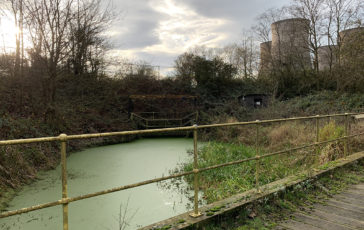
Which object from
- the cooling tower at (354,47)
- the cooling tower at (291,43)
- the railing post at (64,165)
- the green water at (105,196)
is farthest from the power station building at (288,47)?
the railing post at (64,165)

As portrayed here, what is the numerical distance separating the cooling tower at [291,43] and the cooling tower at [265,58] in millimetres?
389

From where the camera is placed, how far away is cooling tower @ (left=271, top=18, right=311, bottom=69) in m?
16.4

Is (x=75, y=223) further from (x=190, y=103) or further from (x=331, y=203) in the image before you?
(x=190, y=103)

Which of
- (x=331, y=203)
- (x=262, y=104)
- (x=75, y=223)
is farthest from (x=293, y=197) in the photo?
(x=262, y=104)

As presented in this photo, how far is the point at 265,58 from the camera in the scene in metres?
19.3

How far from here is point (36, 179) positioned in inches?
231

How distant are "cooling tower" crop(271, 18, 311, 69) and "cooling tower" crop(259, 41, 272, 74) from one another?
0.39m

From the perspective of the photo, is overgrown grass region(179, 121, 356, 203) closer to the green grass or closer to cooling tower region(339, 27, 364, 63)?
the green grass

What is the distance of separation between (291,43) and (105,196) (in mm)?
17041

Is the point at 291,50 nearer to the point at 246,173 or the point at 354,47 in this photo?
the point at 354,47

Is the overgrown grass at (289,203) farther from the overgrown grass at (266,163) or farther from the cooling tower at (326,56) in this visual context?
the cooling tower at (326,56)

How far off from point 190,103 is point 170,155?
9.66 meters

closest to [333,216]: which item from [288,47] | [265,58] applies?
[288,47]

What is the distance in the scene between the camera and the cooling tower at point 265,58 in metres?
19.1
